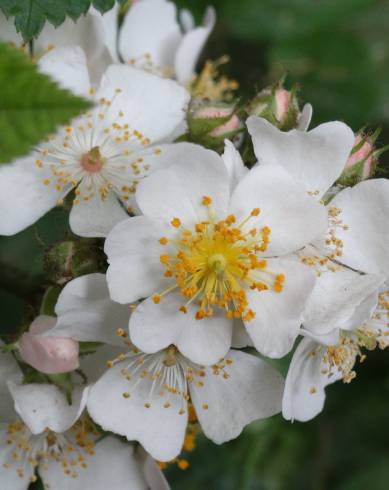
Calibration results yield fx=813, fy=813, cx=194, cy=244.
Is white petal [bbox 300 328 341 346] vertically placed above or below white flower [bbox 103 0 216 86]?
below

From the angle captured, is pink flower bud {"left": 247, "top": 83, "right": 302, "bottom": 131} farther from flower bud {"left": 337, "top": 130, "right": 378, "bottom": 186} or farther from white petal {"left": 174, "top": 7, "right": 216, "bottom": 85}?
white petal {"left": 174, "top": 7, "right": 216, "bottom": 85}

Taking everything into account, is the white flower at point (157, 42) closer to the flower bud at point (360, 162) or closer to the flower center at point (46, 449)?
the flower bud at point (360, 162)

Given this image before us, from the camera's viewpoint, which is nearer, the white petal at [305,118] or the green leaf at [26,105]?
the green leaf at [26,105]

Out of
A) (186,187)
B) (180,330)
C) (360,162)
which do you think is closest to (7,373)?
(180,330)

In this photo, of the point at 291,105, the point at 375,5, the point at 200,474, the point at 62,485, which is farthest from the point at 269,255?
the point at 375,5

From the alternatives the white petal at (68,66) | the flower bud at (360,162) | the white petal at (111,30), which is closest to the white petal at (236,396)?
the flower bud at (360,162)

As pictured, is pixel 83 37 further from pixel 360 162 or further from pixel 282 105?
pixel 360 162

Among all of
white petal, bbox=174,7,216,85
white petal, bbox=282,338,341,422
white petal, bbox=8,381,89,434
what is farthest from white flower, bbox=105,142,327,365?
white petal, bbox=174,7,216,85
